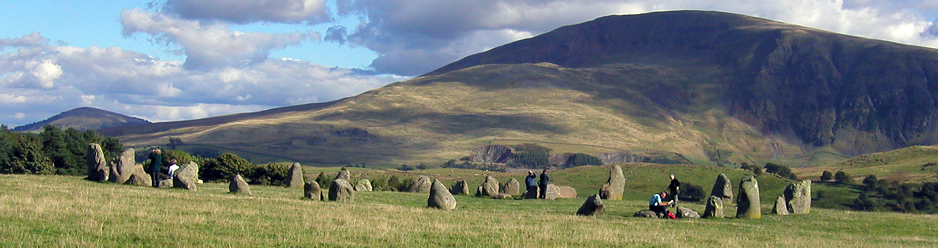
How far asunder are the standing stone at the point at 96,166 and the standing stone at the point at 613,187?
24532 millimetres

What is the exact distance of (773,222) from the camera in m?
32.1

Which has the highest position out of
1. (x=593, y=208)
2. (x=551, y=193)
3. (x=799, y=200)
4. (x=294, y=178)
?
(x=294, y=178)

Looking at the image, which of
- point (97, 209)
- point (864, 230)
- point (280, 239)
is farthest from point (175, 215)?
point (864, 230)

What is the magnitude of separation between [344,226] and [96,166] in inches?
894

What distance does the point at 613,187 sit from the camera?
48.6 metres

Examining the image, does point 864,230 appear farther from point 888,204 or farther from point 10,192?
point 888,204

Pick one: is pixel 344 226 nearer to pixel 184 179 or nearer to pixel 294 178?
pixel 184 179

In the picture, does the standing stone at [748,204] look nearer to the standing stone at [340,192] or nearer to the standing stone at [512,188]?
the standing stone at [340,192]

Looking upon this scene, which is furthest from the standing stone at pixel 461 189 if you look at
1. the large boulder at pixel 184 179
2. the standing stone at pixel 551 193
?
the large boulder at pixel 184 179

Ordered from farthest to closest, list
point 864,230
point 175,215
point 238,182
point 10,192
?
1. point 238,182
2. point 864,230
3. point 10,192
4. point 175,215

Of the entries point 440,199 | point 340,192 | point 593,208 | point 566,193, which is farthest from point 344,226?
point 566,193

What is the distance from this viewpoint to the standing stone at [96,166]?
39.8 m

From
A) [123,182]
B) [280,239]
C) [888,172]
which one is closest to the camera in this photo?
[280,239]

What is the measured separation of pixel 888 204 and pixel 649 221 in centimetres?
6871
